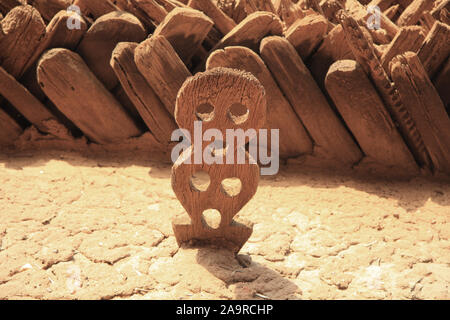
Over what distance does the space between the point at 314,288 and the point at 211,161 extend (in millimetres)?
556

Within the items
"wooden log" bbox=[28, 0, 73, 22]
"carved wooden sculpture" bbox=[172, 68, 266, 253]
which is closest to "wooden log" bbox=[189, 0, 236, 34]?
"wooden log" bbox=[28, 0, 73, 22]

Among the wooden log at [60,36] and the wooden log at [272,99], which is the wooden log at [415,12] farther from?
the wooden log at [60,36]

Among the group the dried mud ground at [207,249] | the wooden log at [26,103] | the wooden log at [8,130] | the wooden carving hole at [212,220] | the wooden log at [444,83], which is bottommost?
the dried mud ground at [207,249]

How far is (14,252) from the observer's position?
161cm

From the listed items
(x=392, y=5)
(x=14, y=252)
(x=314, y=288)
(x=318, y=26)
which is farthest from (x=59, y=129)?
(x=392, y=5)

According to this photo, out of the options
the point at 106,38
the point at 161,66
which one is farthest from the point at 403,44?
the point at 106,38

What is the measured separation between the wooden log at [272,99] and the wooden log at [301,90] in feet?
0.13

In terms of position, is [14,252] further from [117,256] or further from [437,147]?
[437,147]

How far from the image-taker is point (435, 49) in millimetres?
2186

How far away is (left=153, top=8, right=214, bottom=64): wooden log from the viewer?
7.34 ft

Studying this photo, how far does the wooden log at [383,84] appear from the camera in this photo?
205 cm

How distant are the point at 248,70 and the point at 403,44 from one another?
78cm

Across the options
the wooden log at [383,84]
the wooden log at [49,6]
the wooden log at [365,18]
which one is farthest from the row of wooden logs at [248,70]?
the wooden log at [365,18]

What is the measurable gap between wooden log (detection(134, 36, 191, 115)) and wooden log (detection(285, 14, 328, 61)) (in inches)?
22.4
